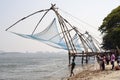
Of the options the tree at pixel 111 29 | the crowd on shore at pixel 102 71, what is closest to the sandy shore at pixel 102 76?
the crowd on shore at pixel 102 71

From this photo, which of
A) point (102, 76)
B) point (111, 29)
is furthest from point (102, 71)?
point (111, 29)

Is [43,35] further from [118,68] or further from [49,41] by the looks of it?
[118,68]

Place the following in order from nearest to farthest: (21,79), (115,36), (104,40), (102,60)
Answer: (102,60), (21,79), (115,36), (104,40)

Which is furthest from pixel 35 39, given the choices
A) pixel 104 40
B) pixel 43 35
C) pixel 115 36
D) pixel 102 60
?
pixel 104 40

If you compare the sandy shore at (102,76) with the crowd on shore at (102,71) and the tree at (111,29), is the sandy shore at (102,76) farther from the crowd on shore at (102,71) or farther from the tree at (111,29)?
the tree at (111,29)

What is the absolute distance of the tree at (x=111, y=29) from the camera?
4812cm

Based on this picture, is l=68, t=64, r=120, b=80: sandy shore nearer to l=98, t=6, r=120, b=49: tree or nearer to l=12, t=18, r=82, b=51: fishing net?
l=12, t=18, r=82, b=51: fishing net

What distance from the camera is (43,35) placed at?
26.2 m

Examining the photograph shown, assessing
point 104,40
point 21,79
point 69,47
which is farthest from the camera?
point 104,40

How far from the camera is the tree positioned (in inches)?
1894

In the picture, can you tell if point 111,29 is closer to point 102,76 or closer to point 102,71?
point 102,71

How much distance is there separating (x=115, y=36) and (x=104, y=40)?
460 centimetres

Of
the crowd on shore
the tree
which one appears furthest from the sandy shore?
the tree

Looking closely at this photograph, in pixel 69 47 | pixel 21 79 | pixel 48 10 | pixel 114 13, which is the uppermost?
pixel 114 13
